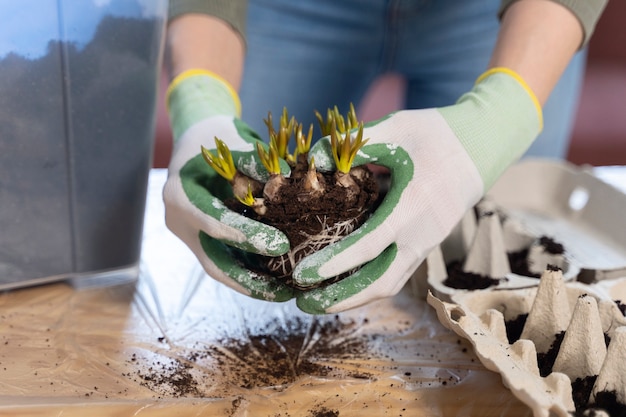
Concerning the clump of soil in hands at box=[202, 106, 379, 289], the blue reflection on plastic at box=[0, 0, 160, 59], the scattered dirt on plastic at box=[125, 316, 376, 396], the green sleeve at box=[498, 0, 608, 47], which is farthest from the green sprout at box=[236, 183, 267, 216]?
the green sleeve at box=[498, 0, 608, 47]

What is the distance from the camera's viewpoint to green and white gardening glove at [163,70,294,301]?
1.83 ft

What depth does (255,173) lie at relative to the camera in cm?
60

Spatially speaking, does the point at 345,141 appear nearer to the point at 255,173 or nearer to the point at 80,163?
the point at 255,173

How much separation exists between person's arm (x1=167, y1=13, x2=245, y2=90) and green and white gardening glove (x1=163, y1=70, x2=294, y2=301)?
2cm

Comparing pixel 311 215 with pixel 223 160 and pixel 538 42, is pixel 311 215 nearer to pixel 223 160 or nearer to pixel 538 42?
pixel 223 160

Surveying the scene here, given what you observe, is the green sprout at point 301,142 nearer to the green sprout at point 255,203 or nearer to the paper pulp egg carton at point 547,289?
the green sprout at point 255,203

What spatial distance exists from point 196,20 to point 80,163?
246mm

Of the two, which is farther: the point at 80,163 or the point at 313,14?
the point at 313,14

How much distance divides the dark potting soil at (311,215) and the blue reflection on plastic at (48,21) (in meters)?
0.26

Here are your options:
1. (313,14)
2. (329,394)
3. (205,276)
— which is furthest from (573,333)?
(313,14)

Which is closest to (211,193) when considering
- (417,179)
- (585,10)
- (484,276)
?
(417,179)

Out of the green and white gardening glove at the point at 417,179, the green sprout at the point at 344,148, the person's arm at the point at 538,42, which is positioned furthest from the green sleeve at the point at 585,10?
the green sprout at the point at 344,148

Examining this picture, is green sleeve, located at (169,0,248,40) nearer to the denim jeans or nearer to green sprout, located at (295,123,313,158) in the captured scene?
the denim jeans

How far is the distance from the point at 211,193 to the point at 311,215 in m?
0.15
